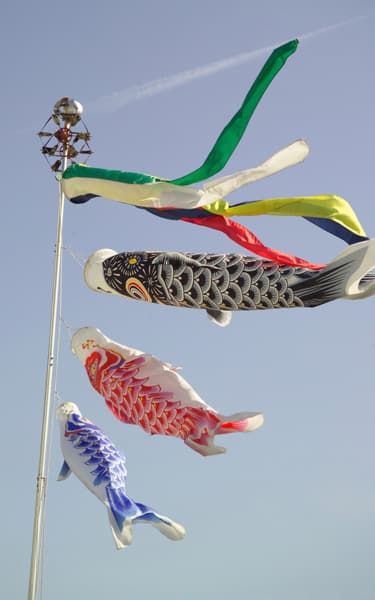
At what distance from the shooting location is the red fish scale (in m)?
10.3

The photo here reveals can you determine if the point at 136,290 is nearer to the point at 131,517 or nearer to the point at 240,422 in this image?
the point at 240,422

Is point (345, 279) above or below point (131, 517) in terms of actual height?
above

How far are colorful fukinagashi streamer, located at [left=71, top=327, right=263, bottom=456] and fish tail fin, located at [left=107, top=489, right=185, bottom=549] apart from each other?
80 cm

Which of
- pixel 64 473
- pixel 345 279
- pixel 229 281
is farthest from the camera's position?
pixel 64 473

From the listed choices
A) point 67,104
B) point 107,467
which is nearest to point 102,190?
point 67,104

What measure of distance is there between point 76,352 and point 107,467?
62.0 inches

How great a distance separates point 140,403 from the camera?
10688 millimetres

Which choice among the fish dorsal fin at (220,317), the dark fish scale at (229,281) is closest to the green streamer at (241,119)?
the dark fish scale at (229,281)

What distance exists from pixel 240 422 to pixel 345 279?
1809 mm

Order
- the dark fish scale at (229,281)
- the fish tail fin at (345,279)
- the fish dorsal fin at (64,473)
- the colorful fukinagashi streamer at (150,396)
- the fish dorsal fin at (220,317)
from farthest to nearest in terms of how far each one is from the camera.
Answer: the fish dorsal fin at (64,473) < the fish dorsal fin at (220,317) < the colorful fukinagashi streamer at (150,396) < the dark fish scale at (229,281) < the fish tail fin at (345,279)

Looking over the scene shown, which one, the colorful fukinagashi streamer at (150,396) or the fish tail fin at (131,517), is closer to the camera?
the fish tail fin at (131,517)

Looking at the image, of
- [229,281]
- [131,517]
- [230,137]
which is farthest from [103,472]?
[230,137]

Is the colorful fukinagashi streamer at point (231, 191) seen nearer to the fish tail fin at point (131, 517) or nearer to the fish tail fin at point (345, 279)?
the fish tail fin at point (345, 279)

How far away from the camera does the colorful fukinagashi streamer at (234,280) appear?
9.83 m
